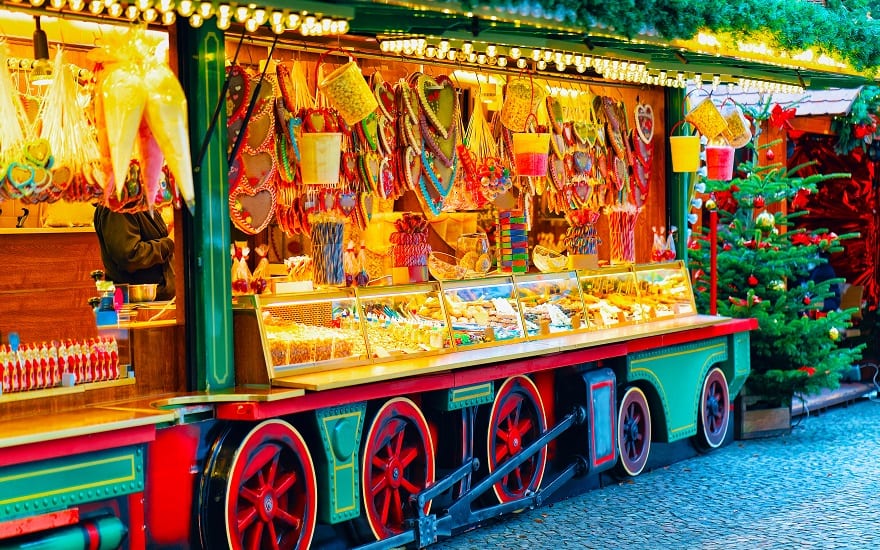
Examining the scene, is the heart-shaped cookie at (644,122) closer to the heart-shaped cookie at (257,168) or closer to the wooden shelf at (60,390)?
the heart-shaped cookie at (257,168)

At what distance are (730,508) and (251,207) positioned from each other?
4083 millimetres

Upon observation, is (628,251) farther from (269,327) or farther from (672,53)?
(269,327)

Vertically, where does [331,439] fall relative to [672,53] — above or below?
below

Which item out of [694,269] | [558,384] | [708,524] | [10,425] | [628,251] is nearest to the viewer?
[10,425]

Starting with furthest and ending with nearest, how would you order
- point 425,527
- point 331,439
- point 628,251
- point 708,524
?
point 628,251
point 708,524
point 425,527
point 331,439

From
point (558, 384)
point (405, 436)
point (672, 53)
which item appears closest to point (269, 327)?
point (405, 436)

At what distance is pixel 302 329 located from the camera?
7695mm

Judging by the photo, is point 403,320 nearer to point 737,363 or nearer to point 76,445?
point 76,445

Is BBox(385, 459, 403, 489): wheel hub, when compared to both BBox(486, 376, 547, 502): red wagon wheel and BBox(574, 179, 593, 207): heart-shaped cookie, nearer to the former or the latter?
BBox(486, 376, 547, 502): red wagon wheel

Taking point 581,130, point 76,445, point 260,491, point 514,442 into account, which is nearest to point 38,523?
point 76,445

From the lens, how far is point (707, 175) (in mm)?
11594

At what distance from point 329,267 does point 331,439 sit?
1321 mm

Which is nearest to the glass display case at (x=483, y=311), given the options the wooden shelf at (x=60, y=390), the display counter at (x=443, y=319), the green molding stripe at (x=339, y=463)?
the display counter at (x=443, y=319)

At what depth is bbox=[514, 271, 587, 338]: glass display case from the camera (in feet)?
31.7
